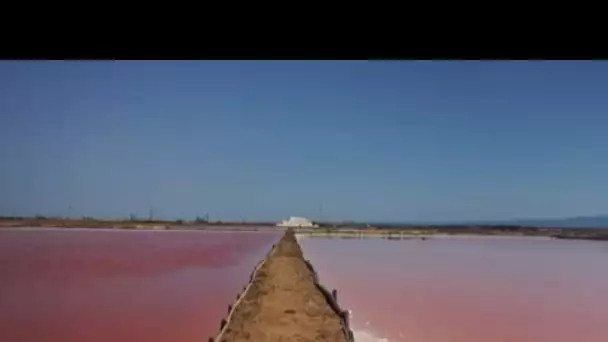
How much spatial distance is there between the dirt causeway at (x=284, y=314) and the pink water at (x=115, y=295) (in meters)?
0.45

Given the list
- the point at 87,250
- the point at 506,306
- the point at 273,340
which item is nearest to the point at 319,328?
the point at 273,340

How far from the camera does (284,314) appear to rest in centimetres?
610

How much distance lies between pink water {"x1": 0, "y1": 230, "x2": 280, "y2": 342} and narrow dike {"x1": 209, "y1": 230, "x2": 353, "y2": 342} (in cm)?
45

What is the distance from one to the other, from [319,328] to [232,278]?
5650 mm

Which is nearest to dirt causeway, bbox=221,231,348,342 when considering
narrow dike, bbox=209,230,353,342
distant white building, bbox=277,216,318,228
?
narrow dike, bbox=209,230,353,342

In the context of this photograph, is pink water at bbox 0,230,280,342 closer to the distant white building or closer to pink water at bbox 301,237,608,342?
pink water at bbox 301,237,608,342

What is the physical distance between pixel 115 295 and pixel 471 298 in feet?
16.0

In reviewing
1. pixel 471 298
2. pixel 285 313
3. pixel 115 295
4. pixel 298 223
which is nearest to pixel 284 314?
pixel 285 313

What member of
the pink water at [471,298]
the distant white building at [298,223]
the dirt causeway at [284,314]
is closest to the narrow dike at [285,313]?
the dirt causeway at [284,314]
